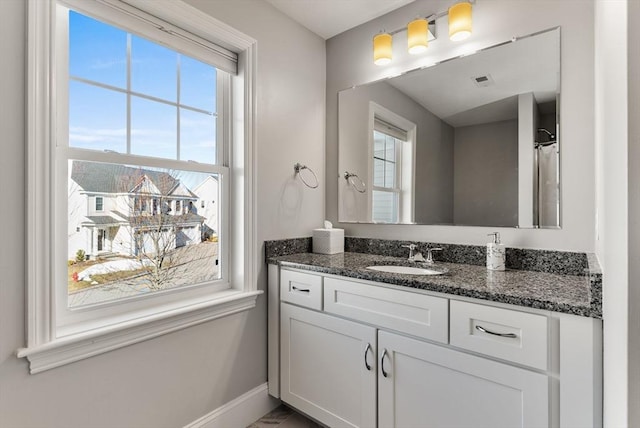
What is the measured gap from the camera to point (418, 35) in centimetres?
180

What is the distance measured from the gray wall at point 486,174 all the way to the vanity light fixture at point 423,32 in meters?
0.50

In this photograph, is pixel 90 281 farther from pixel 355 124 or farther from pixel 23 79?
pixel 355 124

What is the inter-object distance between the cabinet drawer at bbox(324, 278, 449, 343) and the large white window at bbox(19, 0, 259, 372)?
55cm

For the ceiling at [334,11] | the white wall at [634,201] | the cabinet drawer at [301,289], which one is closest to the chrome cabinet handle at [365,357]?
the cabinet drawer at [301,289]

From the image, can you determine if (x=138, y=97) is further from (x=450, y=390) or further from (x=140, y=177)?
(x=450, y=390)

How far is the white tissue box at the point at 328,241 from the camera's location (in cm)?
210

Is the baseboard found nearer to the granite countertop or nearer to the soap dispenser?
the granite countertop

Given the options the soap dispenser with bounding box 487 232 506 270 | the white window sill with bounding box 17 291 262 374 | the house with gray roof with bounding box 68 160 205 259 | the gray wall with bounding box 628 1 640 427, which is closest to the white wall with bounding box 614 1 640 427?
the gray wall with bounding box 628 1 640 427

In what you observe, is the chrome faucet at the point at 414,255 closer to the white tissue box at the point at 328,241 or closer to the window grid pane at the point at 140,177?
the white tissue box at the point at 328,241

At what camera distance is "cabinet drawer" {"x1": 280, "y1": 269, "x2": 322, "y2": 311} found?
5.46ft

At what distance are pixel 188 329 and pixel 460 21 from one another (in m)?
2.07

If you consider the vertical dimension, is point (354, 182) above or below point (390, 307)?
above

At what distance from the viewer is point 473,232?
1745 mm

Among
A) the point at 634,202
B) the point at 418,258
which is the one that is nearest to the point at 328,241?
the point at 418,258
